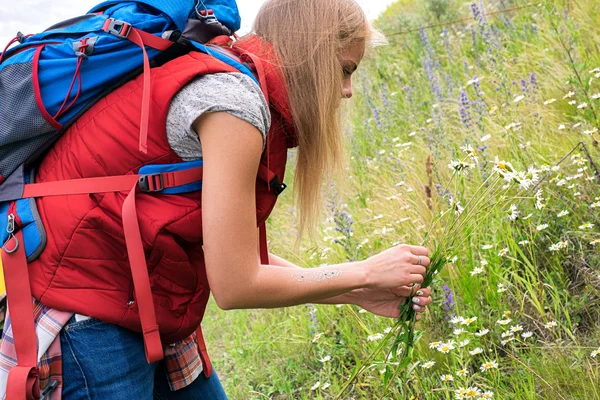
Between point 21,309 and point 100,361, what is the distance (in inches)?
9.1

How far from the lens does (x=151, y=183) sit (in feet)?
5.40

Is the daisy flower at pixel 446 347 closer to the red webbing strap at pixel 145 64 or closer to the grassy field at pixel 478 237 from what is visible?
the grassy field at pixel 478 237

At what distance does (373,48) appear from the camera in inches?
85.7

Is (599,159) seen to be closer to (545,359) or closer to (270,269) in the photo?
(545,359)

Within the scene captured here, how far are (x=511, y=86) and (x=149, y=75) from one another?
11.2 feet

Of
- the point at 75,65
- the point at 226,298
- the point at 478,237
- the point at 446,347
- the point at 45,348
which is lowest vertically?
the point at 446,347

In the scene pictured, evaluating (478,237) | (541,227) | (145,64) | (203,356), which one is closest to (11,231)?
(145,64)

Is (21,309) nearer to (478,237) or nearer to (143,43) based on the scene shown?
(143,43)

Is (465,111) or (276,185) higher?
(276,185)

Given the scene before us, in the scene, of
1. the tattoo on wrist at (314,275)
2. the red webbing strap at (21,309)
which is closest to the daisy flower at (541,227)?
the tattoo on wrist at (314,275)

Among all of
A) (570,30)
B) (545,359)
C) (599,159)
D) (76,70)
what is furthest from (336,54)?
(570,30)

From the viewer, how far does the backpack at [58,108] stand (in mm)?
1658

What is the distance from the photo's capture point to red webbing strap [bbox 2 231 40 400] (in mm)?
1640

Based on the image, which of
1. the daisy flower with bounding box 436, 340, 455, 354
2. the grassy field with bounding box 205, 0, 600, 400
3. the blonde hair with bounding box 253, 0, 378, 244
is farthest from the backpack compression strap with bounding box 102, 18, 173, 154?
the daisy flower with bounding box 436, 340, 455, 354
